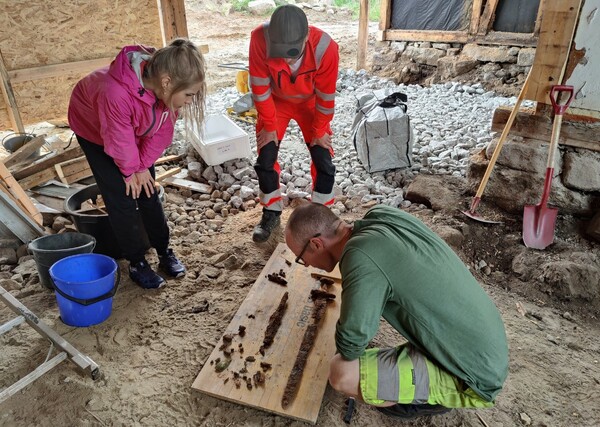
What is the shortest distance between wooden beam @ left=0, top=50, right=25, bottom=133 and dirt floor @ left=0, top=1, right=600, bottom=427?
3.49m

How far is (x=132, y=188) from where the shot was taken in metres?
2.63

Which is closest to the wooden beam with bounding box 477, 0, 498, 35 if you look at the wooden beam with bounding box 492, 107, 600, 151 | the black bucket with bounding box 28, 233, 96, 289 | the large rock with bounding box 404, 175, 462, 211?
the large rock with bounding box 404, 175, 462, 211

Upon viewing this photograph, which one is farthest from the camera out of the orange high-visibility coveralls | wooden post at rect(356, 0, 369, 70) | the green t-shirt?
wooden post at rect(356, 0, 369, 70)

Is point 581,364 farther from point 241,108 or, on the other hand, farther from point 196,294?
point 241,108

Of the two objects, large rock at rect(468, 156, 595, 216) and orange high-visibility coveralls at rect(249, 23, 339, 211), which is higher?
orange high-visibility coveralls at rect(249, 23, 339, 211)

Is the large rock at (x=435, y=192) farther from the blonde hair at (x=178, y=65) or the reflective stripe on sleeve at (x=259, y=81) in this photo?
the blonde hair at (x=178, y=65)

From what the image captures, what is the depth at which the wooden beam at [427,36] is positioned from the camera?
8.03m

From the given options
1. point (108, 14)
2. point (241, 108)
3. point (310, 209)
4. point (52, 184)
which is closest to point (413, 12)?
point (241, 108)

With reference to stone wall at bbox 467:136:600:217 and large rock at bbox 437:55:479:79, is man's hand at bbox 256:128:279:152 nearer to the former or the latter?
stone wall at bbox 467:136:600:217

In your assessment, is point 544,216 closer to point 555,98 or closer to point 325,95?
point 555,98

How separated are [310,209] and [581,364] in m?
1.87

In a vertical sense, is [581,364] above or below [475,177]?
below

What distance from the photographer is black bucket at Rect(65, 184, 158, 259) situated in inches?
122

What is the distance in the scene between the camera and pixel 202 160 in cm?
499
